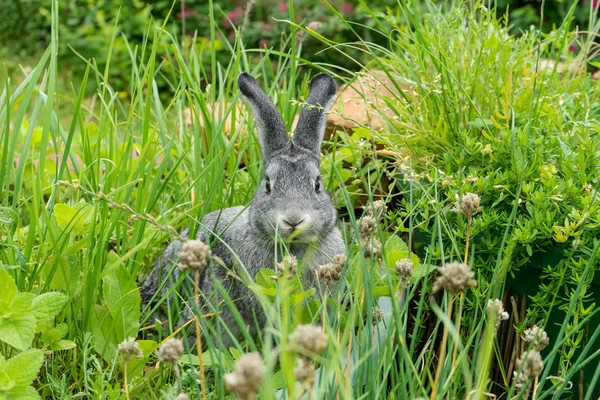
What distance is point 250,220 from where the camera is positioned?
11.5ft

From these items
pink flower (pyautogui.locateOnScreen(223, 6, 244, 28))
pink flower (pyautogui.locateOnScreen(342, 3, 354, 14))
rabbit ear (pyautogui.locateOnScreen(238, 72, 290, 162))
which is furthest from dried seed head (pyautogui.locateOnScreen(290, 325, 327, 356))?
pink flower (pyautogui.locateOnScreen(223, 6, 244, 28))

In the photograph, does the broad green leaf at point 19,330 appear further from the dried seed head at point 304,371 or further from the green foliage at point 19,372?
the dried seed head at point 304,371

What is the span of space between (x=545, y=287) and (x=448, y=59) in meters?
1.17

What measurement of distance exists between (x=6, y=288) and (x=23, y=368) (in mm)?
313

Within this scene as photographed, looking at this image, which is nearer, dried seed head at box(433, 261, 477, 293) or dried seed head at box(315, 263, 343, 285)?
dried seed head at box(433, 261, 477, 293)

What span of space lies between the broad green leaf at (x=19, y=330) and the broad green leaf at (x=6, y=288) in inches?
2.6

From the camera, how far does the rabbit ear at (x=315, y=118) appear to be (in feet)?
11.6

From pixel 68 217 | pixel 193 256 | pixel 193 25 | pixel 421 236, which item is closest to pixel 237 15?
pixel 193 25

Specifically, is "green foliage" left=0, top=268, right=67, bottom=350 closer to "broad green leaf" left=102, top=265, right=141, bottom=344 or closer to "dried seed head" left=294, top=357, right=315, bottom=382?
"broad green leaf" left=102, top=265, right=141, bottom=344

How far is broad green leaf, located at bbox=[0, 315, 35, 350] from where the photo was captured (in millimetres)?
2518

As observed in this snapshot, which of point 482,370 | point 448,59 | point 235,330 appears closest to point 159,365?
point 235,330

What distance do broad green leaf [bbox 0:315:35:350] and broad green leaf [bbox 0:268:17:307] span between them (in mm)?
67

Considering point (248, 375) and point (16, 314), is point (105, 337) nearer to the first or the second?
point (16, 314)

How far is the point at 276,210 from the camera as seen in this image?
10.7 feet
